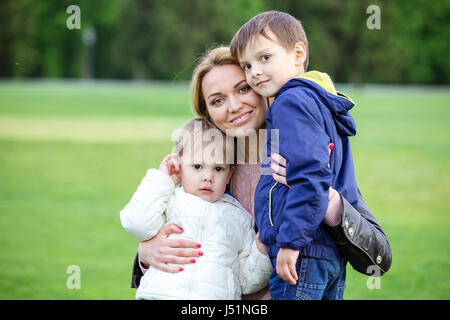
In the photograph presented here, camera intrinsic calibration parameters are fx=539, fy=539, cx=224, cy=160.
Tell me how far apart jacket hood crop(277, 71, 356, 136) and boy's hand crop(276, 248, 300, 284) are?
62 cm

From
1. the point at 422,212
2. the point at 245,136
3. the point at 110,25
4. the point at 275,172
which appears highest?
the point at 110,25

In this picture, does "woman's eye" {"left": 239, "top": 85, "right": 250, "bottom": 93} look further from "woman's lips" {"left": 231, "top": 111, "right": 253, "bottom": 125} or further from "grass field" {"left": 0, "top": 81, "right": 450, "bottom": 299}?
"grass field" {"left": 0, "top": 81, "right": 450, "bottom": 299}

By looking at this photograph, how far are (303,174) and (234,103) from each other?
71 centimetres

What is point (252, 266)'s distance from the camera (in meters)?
2.57

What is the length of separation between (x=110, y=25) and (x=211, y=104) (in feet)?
187

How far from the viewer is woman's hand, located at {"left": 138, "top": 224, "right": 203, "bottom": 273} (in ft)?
8.39

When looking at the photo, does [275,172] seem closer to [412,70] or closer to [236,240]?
[236,240]

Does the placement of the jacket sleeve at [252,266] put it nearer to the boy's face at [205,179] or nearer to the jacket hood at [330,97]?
the boy's face at [205,179]

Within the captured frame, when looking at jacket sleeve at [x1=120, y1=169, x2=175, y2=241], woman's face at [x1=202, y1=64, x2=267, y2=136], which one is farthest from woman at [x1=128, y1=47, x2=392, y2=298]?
jacket sleeve at [x1=120, y1=169, x2=175, y2=241]

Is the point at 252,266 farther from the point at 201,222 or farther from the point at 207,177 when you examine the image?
the point at 207,177

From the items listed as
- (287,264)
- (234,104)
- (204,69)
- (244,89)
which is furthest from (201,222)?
(204,69)

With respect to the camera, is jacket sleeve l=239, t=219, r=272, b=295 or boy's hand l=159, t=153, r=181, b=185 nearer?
jacket sleeve l=239, t=219, r=272, b=295
